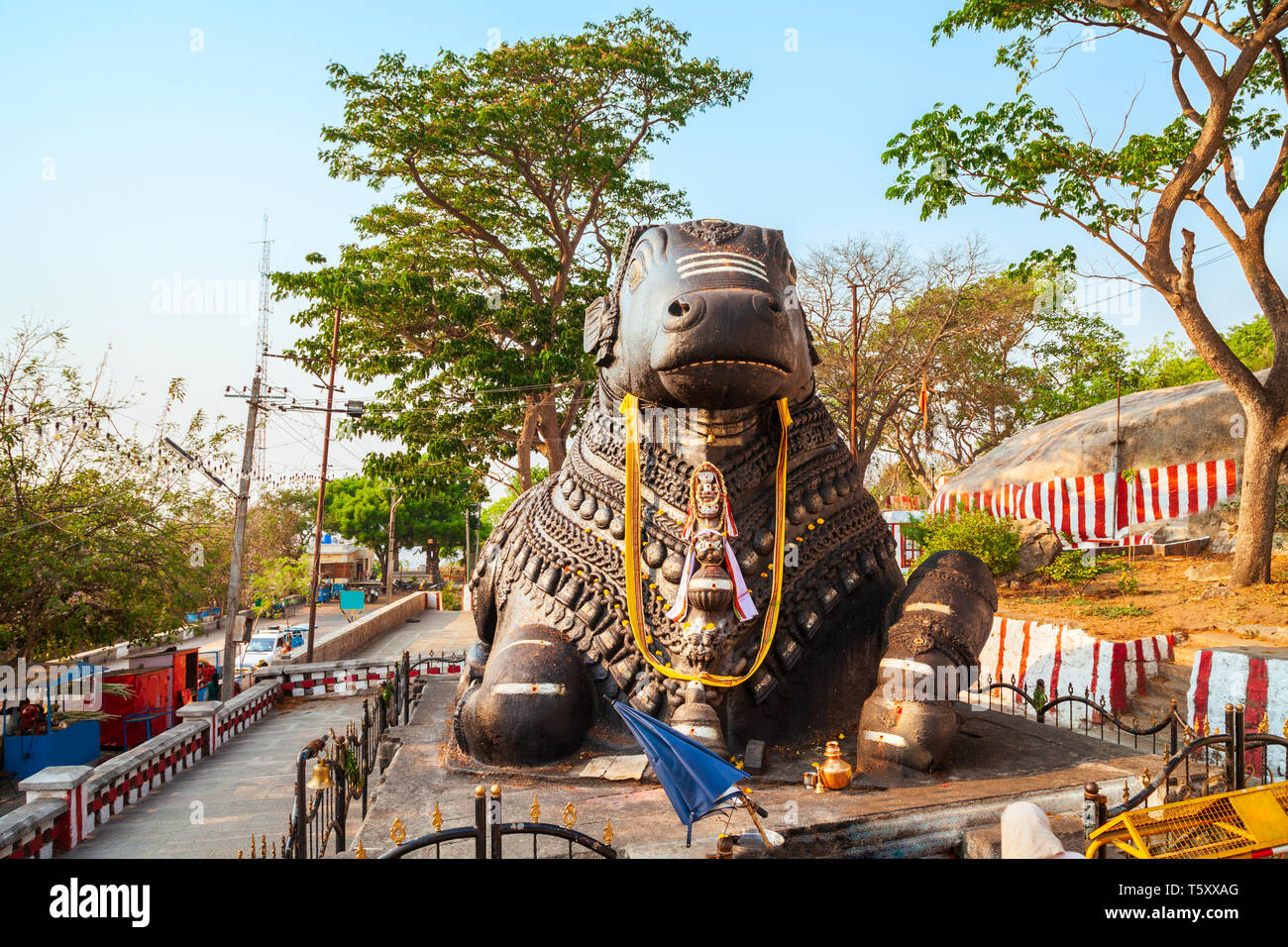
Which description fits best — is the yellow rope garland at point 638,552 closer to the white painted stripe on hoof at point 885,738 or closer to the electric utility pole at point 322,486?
the white painted stripe on hoof at point 885,738

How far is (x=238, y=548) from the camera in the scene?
553 inches

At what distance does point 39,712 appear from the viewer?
10.3 m

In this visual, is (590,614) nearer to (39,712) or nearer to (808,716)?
(808,716)

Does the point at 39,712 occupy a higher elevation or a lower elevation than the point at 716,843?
lower

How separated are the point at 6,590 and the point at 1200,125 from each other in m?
17.4

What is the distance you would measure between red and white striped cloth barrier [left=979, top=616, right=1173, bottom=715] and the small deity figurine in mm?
5249

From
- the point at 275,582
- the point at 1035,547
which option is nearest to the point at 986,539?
the point at 1035,547

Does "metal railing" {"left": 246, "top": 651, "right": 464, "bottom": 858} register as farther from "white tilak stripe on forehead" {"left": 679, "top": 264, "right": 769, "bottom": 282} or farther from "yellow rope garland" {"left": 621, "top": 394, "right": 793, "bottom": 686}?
"white tilak stripe on forehead" {"left": 679, "top": 264, "right": 769, "bottom": 282}

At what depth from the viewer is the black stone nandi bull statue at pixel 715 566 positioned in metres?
4.47

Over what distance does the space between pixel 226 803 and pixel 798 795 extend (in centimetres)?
648

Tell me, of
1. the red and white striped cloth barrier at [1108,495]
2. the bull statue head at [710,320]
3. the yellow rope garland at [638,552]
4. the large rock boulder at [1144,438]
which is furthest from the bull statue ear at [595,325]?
the large rock boulder at [1144,438]

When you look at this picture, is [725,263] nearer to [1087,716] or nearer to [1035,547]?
[1087,716]

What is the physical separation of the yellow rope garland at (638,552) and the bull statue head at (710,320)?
211 millimetres
